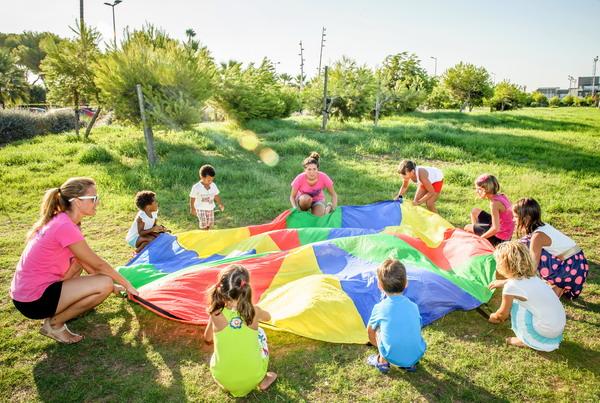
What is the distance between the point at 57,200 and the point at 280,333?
2266 mm

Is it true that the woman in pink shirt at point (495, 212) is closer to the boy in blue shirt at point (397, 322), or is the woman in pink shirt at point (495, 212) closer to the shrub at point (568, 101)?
the boy in blue shirt at point (397, 322)

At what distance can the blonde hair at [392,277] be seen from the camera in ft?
9.46

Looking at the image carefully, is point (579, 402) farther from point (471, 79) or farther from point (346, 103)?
point (471, 79)

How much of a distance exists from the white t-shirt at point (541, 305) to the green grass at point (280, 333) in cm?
28

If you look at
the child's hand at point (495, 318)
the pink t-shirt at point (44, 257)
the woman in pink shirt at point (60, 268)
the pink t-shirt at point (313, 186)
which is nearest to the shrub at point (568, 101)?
the pink t-shirt at point (313, 186)

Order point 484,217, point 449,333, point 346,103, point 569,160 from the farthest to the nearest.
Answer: point 346,103 → point 569,160 → point 484,217 → point 449,333

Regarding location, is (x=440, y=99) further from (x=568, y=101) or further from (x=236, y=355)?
(x=236, y=355)

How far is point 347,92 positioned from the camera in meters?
20.4

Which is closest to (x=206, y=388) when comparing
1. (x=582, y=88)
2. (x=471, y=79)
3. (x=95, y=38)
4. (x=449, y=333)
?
(x=449, y=333)

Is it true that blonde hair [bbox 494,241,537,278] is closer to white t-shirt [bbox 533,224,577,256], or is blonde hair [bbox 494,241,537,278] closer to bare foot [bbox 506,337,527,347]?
bare foot [bbox 506,337,527,347]

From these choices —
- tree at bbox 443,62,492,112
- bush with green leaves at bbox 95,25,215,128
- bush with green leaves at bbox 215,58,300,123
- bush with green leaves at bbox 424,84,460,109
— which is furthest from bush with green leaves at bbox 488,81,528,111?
bush with green leaves at bbox 95,25,215,128

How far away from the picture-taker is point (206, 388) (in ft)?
9.61

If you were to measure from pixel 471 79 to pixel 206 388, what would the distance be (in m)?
39.1

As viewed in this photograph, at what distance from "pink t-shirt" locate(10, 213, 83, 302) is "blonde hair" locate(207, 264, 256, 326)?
141 cm
